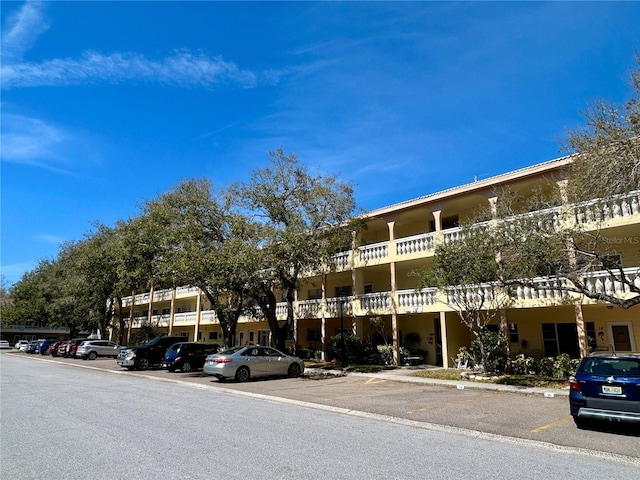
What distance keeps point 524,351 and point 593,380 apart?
42.4ft

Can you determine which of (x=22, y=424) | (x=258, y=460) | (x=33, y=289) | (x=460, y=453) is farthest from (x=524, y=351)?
(x=33, y=289)

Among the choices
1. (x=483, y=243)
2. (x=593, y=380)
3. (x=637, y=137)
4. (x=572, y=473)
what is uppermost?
(x=637, y=137)

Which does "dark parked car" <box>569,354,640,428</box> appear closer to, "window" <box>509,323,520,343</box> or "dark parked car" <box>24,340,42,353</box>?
"window" <box>509,323,520,343</box>

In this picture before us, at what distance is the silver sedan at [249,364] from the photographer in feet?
60.5

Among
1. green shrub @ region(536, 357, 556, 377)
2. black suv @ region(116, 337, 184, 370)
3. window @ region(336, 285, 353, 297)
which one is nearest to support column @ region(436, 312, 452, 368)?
green shrub @ region(536, 357, 556, 377)

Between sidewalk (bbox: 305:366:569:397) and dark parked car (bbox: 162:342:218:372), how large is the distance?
622cm

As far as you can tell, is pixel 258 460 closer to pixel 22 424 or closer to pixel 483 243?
pixel 22 424

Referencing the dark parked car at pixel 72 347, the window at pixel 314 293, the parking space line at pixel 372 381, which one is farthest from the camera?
the dark parked car at pixel 72 347

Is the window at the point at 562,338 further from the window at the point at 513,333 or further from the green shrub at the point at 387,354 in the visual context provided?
the green shrub at the point at 387,354

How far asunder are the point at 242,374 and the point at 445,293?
9.73 meters

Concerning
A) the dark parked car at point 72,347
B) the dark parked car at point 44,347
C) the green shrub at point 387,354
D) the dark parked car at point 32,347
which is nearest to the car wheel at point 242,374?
the green shrub at point 387,354

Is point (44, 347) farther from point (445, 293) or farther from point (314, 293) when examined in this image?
point (445, 293)

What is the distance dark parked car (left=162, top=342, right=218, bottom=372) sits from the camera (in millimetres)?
24031

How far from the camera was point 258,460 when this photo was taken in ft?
21.3
